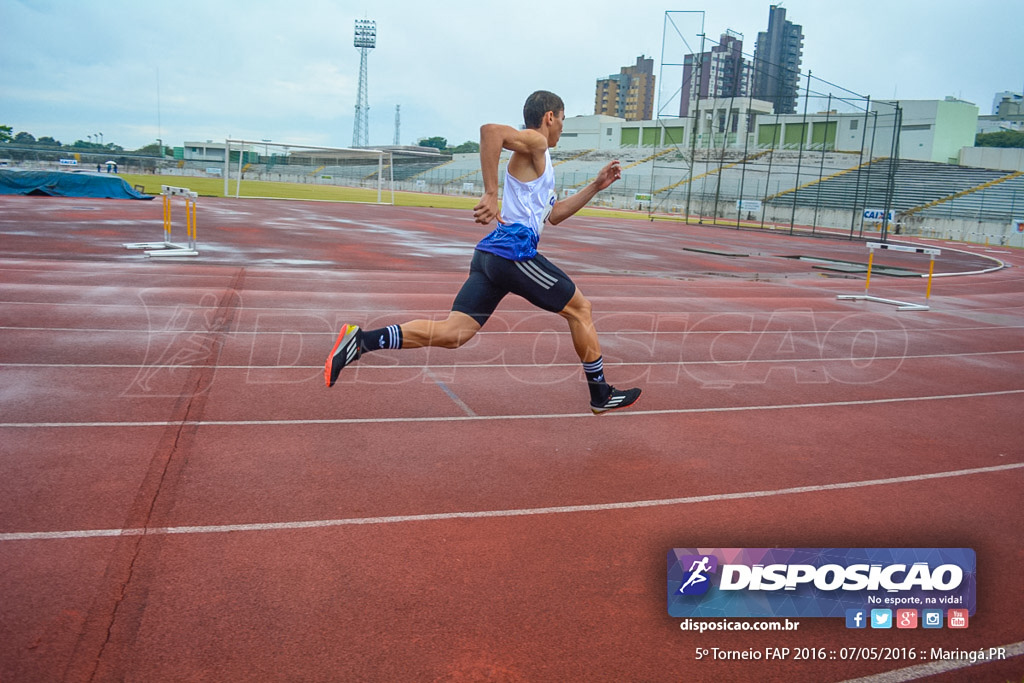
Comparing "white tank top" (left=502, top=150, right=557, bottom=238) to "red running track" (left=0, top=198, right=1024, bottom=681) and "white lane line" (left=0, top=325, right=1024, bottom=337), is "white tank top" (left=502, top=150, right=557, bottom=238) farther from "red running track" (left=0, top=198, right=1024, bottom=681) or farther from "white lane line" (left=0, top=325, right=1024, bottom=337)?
"white lane line" (left=0, top=325, right=1024, bottom=337)

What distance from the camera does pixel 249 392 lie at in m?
5.68

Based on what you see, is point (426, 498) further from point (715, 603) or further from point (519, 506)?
point (715, 603)

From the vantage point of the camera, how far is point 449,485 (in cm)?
412

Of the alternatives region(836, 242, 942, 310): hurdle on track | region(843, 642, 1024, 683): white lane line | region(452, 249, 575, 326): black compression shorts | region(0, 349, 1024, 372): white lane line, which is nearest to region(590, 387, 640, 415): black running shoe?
region(452, 249, 575, 326): black compression shorts

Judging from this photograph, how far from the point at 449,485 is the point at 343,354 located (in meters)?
1.03

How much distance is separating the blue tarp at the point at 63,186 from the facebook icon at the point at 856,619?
3379 cm

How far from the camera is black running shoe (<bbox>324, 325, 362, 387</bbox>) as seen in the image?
4496 mm

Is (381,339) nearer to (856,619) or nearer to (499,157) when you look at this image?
(499,157)

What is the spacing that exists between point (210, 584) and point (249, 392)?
2847mm

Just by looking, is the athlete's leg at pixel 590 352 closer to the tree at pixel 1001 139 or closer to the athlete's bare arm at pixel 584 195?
the athlete's bare arm at pixel 584 195

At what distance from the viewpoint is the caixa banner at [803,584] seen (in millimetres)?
3002

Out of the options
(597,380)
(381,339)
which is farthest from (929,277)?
(381,339)

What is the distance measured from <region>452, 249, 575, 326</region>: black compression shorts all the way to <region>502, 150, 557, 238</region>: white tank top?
0.23 metres

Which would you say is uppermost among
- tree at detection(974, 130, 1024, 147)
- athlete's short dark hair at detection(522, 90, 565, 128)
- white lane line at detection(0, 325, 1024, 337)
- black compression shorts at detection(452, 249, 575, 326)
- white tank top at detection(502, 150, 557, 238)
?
tree at detection(974, 130, 1024, 147)
